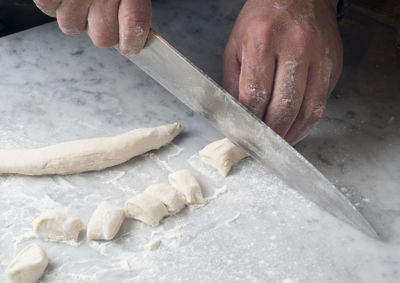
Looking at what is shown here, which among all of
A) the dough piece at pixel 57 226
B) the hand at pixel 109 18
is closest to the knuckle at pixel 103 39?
the hand at pixel 109 18

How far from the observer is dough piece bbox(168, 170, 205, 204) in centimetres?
159

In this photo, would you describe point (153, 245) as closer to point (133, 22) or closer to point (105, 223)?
point (105, 223)

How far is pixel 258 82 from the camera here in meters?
1.63

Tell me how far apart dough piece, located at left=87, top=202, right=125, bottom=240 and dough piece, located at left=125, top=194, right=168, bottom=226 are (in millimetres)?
37

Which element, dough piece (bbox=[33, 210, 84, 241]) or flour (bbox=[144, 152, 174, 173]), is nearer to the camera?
dough piece (bbox=[33, 210, 84, 241])

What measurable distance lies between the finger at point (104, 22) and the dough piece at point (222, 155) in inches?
18.3

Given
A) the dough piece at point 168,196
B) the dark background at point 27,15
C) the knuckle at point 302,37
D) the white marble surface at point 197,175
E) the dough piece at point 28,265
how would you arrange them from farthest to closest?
the dark background at point 27,15 → the knuckle at point 302,37 → the dough piece at point 168,196 → the white marble surface at point 197,175 → the dough piece at point 28,265

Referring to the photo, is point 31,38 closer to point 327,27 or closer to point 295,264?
point 327,27

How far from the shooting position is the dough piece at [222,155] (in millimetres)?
1685

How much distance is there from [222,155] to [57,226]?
56 centimetres

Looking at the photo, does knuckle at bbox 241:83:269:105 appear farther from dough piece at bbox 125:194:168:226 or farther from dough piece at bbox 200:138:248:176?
dough piece at bbox 125:194:168:226

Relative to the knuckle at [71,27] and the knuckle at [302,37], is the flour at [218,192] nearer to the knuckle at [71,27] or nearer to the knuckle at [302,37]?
the knuckle at [302,37]

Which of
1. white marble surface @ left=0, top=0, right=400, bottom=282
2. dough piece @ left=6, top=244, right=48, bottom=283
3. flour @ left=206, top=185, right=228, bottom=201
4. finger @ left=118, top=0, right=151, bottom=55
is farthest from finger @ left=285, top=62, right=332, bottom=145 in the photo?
dough piece @ left=6, top=244, right=48, bottom=283

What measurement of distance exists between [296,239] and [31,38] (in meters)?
1.45
